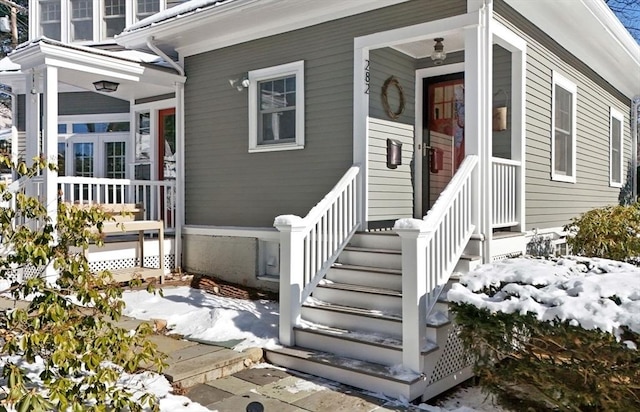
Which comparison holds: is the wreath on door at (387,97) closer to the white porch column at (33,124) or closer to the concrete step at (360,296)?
the concrete step at (360,296)

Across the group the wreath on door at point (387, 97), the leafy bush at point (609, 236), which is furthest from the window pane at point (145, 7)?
the leafy bush at point (609, 236)

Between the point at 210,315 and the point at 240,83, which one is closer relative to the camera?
the point at 210,315

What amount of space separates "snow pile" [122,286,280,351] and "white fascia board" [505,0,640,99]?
167 inches

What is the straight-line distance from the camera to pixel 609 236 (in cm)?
599

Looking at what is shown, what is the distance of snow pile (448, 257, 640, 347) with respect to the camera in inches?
116

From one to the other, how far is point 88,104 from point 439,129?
21.5 feet

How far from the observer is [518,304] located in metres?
3.28

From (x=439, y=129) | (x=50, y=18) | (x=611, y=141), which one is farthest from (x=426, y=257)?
(x=50, y=18)

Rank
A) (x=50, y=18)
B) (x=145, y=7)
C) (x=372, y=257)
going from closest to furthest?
(x=372, y=257)
(x=145, y=7)
(x=50, y=18)

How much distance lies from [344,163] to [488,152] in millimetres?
1653

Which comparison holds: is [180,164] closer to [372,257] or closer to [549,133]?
[372,257]

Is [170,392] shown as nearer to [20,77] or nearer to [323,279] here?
[323,279]

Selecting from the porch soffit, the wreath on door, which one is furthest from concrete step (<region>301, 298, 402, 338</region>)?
the porch soffit

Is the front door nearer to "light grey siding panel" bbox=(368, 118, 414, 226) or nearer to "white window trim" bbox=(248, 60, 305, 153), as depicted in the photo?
"light grey siding panel" bbox=(368, 118, 414, 226)
